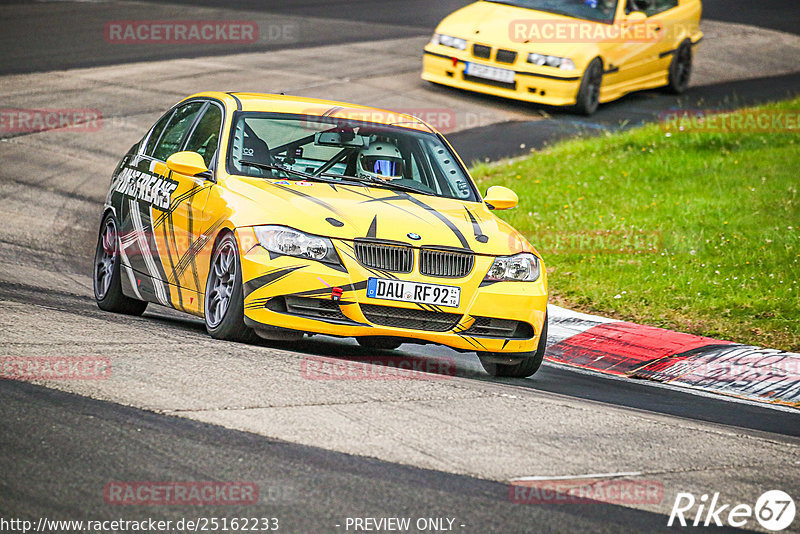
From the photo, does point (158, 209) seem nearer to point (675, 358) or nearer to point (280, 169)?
point (280, 169)

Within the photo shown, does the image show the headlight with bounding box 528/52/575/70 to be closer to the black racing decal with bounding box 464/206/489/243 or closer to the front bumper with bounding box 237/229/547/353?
the black racing decal with bounding box 464/206/489/243

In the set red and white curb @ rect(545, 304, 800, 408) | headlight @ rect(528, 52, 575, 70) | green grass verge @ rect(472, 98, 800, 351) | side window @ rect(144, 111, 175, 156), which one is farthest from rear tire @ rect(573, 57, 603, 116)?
side window @ rect(144, 111, 175, 156)

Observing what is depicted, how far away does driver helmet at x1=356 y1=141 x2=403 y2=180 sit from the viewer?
8.59 metres

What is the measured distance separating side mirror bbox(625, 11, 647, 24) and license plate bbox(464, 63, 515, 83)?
2.20m

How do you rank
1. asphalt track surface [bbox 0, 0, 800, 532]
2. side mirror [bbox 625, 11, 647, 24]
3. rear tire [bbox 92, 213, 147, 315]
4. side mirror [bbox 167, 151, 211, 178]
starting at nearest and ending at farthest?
asphalt track surface [bbox 0, 0, 800, 532], side mirror [bbox 167, 151, 211, 178], rear tire [bbox 92, 213, 147, 315], side mirror [bbox 625, 11, 647, 24]

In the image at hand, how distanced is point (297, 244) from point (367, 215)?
510 millimetres

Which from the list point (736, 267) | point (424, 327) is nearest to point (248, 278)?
point (424, 327)

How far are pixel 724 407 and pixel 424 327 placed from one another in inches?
81.0

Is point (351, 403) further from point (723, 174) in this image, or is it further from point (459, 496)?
point (723, 174)

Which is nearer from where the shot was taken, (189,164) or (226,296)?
(226,296)

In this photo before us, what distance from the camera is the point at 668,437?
6258mm

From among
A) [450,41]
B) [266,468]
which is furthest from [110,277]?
[450,41]

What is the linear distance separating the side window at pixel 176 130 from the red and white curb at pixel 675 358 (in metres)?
3.20

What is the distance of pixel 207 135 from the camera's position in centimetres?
860
